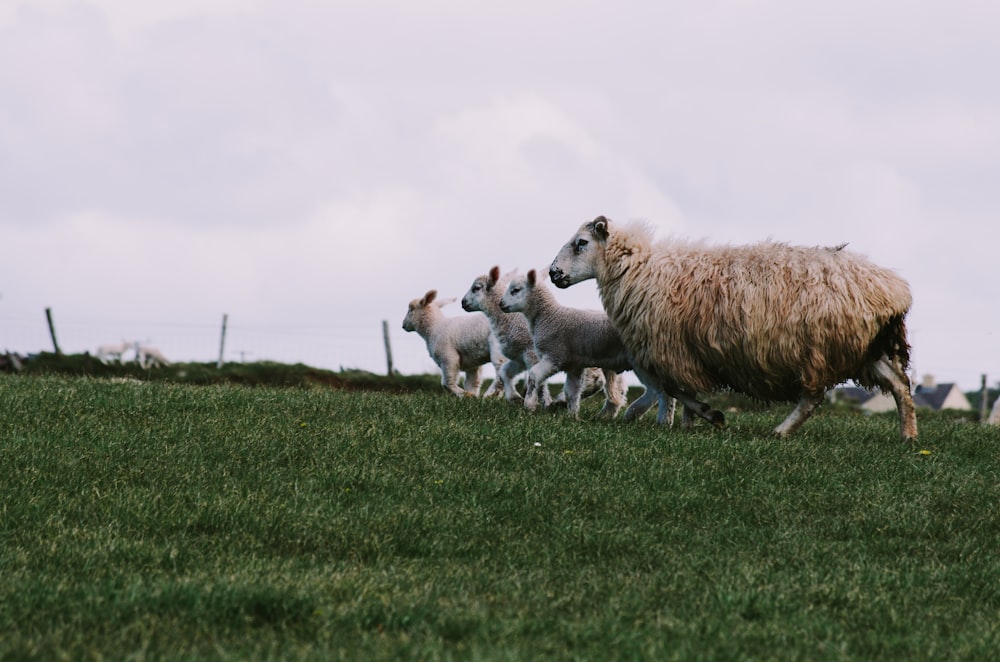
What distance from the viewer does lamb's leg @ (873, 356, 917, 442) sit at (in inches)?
484

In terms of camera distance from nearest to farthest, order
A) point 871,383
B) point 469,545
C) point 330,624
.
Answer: point 330,624, point 469,545, point 871,383

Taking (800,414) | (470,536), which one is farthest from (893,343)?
(470,536)

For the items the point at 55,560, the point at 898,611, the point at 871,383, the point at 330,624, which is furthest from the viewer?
the point at 871,383

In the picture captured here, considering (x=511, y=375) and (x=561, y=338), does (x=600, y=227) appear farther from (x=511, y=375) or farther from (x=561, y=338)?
(x=511, y=375)

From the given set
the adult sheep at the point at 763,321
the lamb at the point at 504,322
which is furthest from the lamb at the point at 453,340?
the adult sheep at the point at 763,321

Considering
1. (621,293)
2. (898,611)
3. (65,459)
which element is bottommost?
(898,611)

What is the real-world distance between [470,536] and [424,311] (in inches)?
447

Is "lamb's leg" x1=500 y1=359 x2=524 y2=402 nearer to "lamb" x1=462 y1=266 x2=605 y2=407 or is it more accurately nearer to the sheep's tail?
"lamb" x1=462 y1=266 x2=605 y2=407

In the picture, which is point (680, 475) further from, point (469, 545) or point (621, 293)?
point (621, 293)

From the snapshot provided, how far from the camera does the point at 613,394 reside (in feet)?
48.8

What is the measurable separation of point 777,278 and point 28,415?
8062 millimetres

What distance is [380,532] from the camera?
25.3 ft

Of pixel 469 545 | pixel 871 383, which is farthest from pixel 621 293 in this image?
pixel 469 545

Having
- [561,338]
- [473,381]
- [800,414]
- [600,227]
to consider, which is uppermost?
[600,227]
